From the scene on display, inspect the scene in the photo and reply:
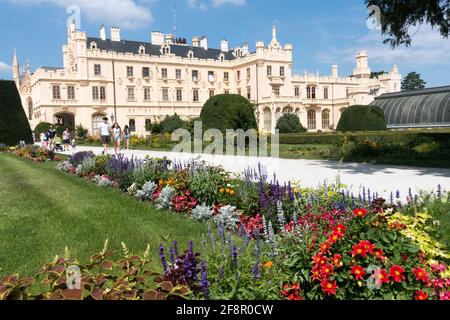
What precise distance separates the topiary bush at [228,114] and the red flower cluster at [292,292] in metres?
19.9

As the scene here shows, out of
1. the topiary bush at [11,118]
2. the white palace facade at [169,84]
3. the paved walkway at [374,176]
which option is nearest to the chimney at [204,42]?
the white palace facade at [169,84]

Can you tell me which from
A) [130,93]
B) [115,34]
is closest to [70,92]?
[130,93]

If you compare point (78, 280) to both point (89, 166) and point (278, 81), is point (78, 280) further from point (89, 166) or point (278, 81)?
point (278, 81)

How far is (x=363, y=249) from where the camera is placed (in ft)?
9.43

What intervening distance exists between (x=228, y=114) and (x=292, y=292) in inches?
796

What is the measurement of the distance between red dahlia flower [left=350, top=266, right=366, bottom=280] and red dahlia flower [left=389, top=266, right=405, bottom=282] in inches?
6.9

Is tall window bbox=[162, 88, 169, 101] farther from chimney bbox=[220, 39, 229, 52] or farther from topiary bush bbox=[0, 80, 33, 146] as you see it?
topiary bush bbox=[0, 80, 33, 146]

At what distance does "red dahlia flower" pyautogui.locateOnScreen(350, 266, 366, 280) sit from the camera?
2.81 metres

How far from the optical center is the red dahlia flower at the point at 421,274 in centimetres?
280

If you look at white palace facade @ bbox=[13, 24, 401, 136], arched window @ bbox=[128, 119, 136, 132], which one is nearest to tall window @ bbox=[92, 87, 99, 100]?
white palace facade @ bbox=[13, 24, 401, 136]

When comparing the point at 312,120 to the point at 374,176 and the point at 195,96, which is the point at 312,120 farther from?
the point at 374,176

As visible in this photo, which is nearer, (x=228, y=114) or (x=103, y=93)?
(x=228, y=114)

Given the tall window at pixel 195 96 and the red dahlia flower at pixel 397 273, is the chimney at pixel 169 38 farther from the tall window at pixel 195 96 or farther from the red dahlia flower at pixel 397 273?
the red dahlia flower at pixel 397 273

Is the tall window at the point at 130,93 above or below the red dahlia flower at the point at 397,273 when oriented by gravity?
above
